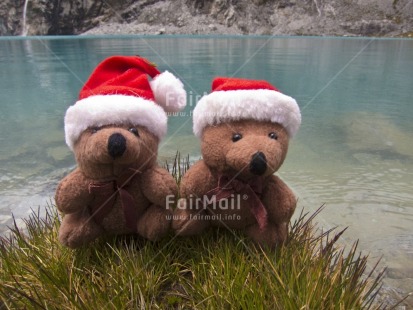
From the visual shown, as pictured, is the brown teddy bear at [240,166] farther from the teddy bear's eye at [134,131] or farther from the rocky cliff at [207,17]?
the rocky cliff at [207,17]

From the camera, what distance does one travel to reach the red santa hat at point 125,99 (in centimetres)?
187

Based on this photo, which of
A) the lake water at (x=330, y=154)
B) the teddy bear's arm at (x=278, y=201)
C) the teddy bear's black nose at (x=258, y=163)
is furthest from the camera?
the lake water at (x=330, y=154)

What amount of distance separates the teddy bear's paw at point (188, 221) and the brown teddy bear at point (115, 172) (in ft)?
0.21

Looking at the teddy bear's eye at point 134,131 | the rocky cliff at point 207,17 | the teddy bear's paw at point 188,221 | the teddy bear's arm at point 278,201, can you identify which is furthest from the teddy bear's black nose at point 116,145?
the rocky cliff at point 207,17

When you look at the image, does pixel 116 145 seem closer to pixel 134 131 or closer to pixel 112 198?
pixel 134 131

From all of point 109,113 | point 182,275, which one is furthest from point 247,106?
point 182,275

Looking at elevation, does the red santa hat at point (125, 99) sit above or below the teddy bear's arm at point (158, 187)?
above

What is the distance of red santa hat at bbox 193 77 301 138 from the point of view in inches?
72.9

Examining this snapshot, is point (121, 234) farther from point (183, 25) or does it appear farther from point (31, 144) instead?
point (183, 25)

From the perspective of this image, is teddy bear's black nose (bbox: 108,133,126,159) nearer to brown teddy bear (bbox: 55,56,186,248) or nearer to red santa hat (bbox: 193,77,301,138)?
brown teddy bear (bbox: 55,56,186,248)

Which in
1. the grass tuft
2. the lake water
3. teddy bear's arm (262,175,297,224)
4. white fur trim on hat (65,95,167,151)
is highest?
white fur trim on hat (65,95,167,151)

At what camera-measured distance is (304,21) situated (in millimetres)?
68688

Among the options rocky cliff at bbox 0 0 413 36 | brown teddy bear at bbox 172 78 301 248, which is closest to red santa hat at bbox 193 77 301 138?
brown teddy bear at bbox 172 78 301 248

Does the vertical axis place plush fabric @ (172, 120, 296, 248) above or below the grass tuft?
above
